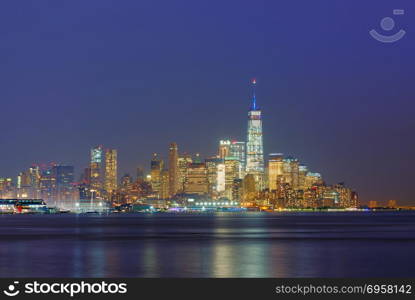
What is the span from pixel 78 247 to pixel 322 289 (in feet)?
177

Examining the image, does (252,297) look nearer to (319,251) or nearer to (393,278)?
(393,278)

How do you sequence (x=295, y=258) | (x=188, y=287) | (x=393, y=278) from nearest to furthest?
(x=188, y=287), (x=393, y=278), (x=295, y=258)

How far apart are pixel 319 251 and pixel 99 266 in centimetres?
2849

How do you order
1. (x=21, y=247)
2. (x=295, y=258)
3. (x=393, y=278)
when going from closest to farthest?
1. (x=393, y=278)
2. (x=295, y=258)
3. (x=21, y=247)

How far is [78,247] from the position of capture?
95750 millimetres

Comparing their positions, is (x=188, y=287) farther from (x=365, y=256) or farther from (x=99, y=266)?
(x=365, y=256)

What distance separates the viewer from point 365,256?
79.2 meters

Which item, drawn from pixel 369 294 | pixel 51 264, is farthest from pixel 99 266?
pixel 369 294

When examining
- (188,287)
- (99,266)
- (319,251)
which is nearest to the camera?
(188,287)

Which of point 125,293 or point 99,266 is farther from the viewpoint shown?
point 99,266

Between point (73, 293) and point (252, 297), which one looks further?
point (252, 297)

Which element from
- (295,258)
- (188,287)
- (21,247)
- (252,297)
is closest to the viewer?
(252,297)

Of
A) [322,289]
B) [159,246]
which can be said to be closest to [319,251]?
[159,246]

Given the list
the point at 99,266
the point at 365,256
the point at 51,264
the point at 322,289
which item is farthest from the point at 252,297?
the point at 365,256
